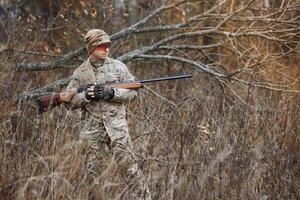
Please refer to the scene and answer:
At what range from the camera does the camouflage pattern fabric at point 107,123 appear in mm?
5145

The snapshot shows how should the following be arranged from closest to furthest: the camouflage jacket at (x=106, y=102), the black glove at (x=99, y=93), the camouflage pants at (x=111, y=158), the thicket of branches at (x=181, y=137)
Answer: the thicket of branches at (x=181, y=137) → the camouflage pants at (x=111, y=158) → the black glove at (x=99, y=93) → the camouflage jacket at (x=106, y=102)

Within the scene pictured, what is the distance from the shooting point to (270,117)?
691 cm

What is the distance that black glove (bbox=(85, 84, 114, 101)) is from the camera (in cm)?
511

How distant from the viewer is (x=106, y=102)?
526cm

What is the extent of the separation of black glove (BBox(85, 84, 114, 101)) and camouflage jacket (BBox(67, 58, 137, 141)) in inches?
1.8

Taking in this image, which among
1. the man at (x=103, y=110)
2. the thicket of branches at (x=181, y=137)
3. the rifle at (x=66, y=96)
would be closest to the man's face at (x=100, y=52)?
the man at (x=103, y=110)

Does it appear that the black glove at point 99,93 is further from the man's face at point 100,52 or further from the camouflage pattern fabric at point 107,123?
the man's face at point 100,52

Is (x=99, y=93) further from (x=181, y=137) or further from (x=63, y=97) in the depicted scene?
(x=181, y=137)

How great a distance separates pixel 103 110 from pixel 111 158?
0.39 m

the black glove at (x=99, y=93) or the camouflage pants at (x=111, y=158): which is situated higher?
the black glove at (x=99, y=93)

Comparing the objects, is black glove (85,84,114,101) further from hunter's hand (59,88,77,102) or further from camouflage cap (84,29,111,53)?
camouflage cap (84,29,111,53)

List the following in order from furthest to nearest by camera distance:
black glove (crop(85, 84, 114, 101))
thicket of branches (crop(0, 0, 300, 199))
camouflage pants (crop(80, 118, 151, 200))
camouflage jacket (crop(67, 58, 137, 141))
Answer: camouflage jacket (crop(67, 58, 137, 141))
black glove (crop(85, 84, 114, 101))
camouflage pants (crop(80, 118, 151, 200))
thicket of branches (crop(0, 0, 300, 199))

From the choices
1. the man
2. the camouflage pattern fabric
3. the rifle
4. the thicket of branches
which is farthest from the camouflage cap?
the thicket of branches

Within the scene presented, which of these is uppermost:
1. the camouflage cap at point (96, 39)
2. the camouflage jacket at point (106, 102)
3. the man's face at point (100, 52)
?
the camouflage cap at point (96, 39)
